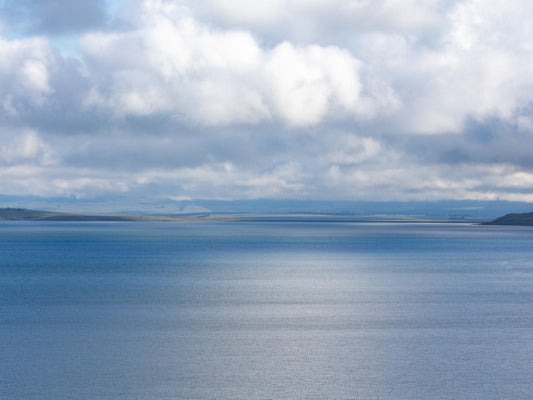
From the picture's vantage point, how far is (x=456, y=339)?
27.0 meters

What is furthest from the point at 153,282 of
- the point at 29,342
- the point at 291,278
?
the point at 29,342

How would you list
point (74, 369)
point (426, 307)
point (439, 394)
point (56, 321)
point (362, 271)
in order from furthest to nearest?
point (362, 271)
point (426, 307)
point (56, 321)
point (74, 369)
point (439, 394)

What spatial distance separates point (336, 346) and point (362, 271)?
3432 cm

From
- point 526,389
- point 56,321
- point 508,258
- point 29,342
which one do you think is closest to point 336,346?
point 526,389

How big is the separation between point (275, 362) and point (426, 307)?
1548 cm

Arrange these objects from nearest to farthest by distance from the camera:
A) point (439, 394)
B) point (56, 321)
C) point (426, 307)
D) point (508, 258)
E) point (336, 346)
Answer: point (439, 394) → point (336, 346) → point (56, 321) → point (426, 307) → point (508, 258)

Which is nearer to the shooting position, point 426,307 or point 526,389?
point 526,389

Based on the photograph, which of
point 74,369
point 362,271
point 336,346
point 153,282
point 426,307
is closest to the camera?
point 74,369

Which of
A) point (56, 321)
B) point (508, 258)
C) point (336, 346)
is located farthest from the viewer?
point (508, 258)

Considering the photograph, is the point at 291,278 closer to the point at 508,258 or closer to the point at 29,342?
the point at 29,342

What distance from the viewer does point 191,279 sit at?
52.2 m

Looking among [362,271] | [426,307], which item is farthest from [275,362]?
[362,271]

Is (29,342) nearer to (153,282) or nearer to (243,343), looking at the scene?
(243,343)

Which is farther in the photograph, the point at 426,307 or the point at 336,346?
the point at 426,307
